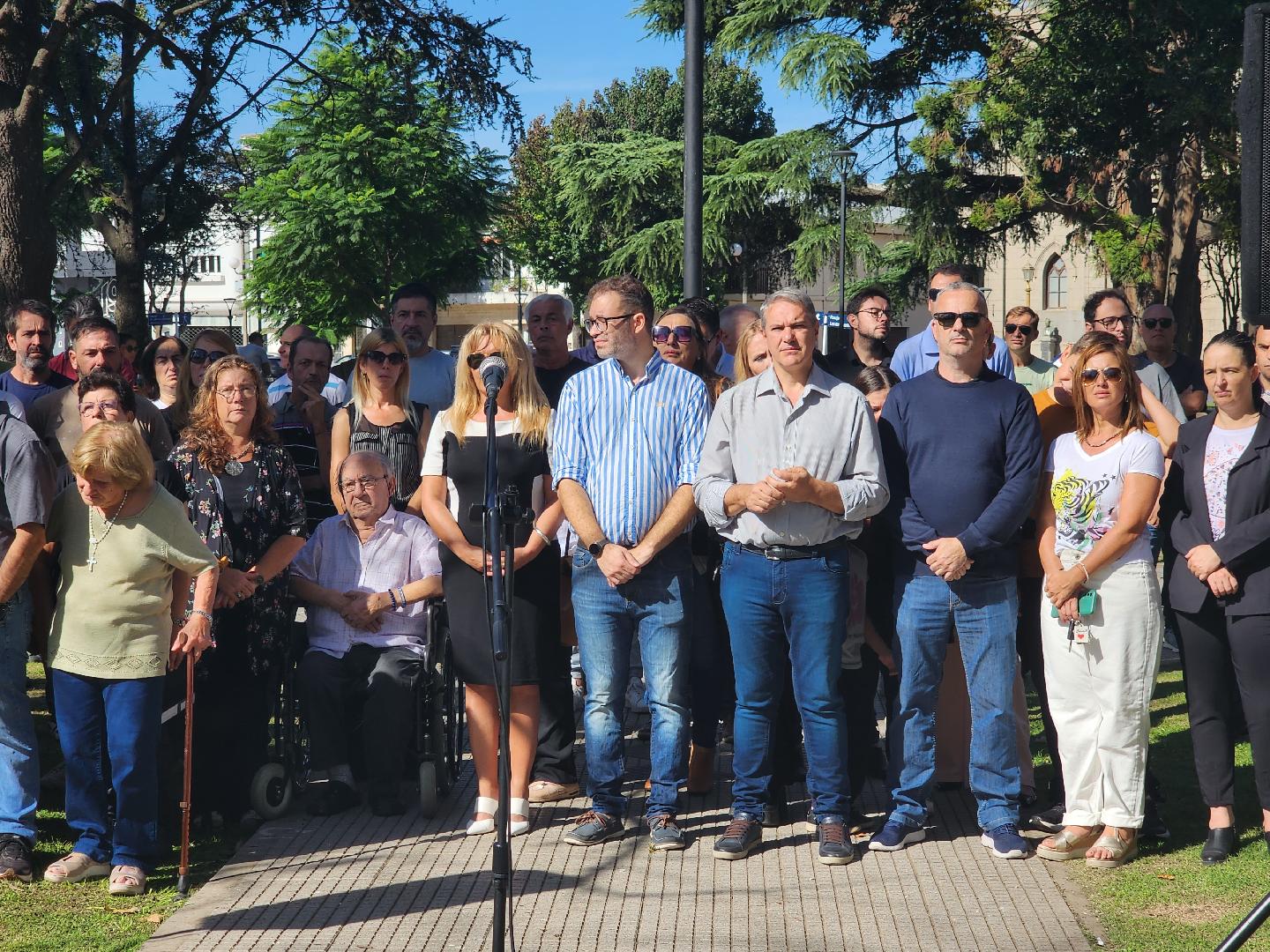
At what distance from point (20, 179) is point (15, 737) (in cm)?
593

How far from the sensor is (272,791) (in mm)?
6332

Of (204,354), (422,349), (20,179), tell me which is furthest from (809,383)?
(20,179)

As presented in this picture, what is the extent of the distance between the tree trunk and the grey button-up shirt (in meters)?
6.65

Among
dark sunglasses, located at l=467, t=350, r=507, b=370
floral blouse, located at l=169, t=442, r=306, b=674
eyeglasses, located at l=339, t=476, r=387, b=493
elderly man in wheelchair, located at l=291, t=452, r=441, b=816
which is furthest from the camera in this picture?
eyeglasses, located at l=339, t=476, r=387, b=493

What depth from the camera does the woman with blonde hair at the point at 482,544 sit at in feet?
20.1

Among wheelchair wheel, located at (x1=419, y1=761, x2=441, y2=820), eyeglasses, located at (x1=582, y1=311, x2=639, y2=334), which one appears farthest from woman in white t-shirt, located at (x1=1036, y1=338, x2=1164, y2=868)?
wheelchair wheel, located at (x1=419, y1=761, x2=441, y2=820)

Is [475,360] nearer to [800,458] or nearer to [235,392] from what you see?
[235,392]

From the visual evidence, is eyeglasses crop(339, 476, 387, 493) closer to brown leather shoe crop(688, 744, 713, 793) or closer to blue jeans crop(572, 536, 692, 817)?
blue jeans crop(572, 536, 692, 817)

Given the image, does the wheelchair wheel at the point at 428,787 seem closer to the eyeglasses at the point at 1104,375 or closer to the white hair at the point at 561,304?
the white hair at the point at 561,304

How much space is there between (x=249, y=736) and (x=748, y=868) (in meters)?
2.29

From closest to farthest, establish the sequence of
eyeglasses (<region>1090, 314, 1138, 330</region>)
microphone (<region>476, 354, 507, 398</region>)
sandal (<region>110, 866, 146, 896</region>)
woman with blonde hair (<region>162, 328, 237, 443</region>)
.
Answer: microphone (<region>476, 354, 507, 398</region>), sandal (<region>110, 866, 146, 896</region>), eyeglasses (<region>1090, 314, 1138, 330</region>), woman with blonde hair (<region>162, 328, 237, 443</region>)

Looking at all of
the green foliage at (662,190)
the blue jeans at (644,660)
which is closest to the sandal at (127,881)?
the blue jeans at (644,660)

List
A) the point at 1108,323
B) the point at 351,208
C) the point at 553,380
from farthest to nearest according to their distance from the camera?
the point at 351,208
the point at 1108,323
the point at 553,380

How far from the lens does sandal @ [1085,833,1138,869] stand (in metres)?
5.66
